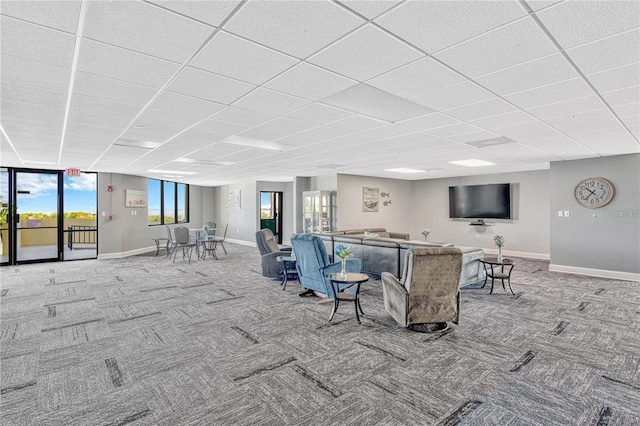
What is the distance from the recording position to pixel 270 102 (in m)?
3.34

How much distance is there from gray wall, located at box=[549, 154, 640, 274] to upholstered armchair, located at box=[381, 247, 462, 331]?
5085mm

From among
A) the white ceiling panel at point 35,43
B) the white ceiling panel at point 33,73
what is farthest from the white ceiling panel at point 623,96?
the white ceiling panel at point 33,73

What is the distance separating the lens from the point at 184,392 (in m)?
2.55

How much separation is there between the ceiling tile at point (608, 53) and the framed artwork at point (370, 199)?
8086mm

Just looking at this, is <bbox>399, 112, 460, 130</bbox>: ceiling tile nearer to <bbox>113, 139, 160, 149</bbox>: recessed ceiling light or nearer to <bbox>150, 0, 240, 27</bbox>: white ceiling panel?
<bbox>150, 0, 240, 27</bbox>: white ceiling panel

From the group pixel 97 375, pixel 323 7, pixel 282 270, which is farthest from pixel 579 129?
pixel 97 375

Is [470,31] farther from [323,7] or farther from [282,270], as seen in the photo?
[282,270]

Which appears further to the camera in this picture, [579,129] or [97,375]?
[579,129]

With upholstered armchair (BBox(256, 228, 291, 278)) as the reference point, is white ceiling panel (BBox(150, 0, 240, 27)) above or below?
above

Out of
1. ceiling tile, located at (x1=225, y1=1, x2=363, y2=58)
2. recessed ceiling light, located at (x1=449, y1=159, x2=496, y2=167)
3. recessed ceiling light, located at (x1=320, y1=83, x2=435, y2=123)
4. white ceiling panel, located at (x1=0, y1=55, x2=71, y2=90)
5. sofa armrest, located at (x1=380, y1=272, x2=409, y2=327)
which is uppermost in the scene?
recessed ceiling light, located at (x1=320, y1=83, x2=435, y2=123)

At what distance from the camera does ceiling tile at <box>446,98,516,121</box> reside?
133 inches

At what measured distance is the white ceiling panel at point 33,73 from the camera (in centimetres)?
243

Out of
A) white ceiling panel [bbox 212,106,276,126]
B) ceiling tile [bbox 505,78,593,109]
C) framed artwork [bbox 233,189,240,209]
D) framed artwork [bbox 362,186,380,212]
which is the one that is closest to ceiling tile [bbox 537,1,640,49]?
ceiling tile [bbox 505,78,593,109]

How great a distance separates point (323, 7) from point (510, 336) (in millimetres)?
3740
